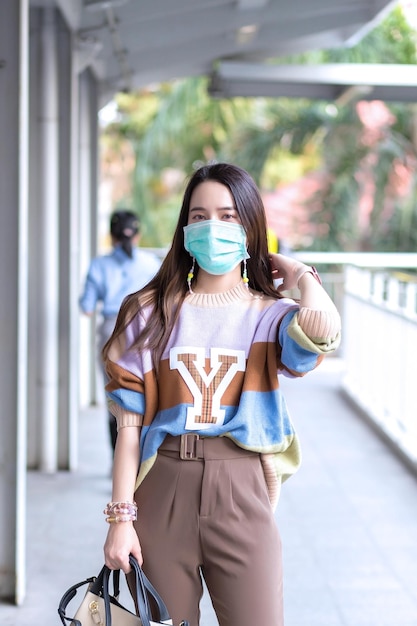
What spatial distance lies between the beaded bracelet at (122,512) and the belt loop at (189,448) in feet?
0.52

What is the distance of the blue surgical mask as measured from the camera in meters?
2.27

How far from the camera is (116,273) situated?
609 cm

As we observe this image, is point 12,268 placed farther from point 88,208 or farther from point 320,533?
point 88,208

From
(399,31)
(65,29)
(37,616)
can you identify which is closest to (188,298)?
(37,616)

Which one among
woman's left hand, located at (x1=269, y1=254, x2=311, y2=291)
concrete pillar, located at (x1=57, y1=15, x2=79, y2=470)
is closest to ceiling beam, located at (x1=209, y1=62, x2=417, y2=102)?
concrete pillar, located at (x1=57, y1=15, x2=79, y2=470)

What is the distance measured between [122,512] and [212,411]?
0.30 meters

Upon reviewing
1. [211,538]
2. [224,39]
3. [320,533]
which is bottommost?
[320,533]

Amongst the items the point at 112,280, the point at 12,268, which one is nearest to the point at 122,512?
the point at 12,268

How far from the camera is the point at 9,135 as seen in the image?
3.96 metres

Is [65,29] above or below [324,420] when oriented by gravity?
above

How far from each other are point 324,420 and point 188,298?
6439 mm

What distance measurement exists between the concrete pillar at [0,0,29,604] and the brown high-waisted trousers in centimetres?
191

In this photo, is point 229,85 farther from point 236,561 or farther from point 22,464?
point 236,561

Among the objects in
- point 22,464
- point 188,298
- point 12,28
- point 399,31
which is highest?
point 399,31
